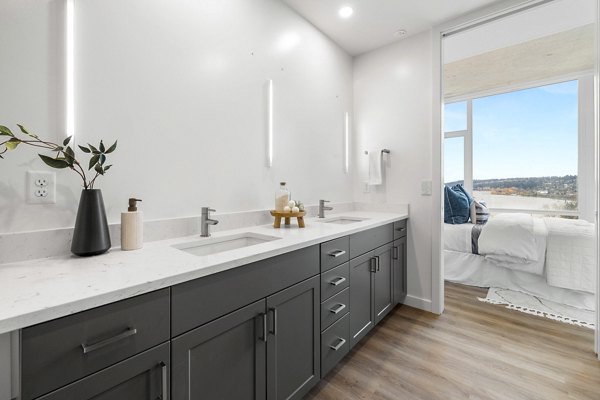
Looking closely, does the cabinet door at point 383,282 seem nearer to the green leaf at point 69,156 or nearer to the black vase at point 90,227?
the black vase at point 90,227

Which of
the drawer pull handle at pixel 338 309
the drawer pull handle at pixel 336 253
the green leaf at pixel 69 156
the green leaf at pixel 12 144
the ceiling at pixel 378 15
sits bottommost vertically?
the drawer pull handle at pixel 338 309

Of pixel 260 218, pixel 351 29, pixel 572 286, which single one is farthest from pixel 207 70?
pixel 572 286

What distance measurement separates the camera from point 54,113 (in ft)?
3.53

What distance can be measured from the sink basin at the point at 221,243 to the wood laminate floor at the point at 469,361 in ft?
2.92

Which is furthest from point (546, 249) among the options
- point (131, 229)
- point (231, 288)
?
point (131, 229)

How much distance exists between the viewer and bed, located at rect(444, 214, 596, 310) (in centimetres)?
241

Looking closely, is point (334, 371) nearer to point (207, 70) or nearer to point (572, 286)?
point (207, 70)

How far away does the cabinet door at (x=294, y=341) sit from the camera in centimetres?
117

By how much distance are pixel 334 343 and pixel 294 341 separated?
38 cm

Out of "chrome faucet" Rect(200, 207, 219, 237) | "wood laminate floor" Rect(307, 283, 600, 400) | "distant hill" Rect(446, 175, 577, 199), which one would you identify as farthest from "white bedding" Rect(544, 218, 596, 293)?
"chrome faucet" Rect(200, 207, 219, 237)

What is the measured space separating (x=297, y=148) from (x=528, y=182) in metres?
3.91

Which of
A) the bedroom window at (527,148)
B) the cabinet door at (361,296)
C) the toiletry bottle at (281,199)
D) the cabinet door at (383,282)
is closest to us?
the cabinet door at (361,296)

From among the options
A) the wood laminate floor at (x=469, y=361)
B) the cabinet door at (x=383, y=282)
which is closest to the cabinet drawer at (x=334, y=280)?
the cabinet door at (x=383, y=282)

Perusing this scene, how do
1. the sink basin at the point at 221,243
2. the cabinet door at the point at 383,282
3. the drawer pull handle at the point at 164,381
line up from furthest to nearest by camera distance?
the cabinet door at the point at 383,282 → the sink basin at the point at 221,243 → the drawer pull handle at the point at 164,381
